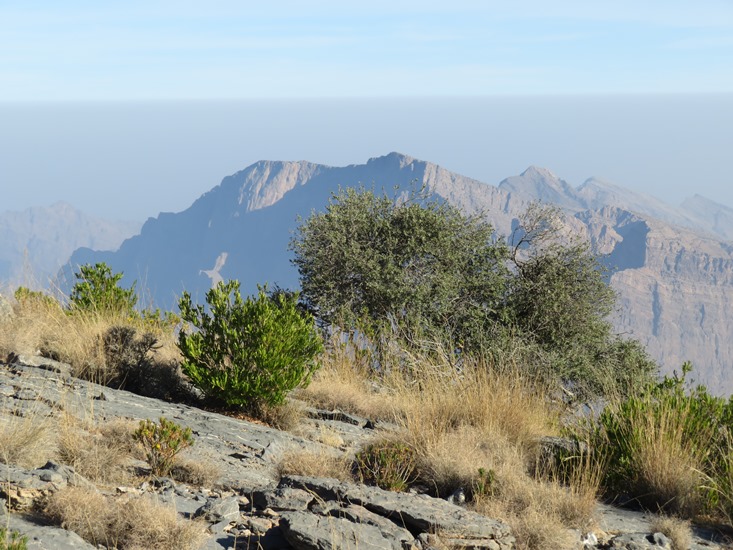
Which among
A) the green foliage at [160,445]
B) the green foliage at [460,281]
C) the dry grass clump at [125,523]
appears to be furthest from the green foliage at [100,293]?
the dry grass clump at [125,523]

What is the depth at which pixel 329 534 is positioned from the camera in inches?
196

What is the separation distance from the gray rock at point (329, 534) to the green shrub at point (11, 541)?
5.38ft

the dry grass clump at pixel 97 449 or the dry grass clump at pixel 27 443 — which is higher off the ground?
the dry grass clump at pixel 27 443

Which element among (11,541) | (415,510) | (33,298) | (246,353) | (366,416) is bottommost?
(366,416)

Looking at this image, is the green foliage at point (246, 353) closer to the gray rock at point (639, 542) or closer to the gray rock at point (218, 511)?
the gray rock at point (218, 511)

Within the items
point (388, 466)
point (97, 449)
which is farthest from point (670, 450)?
point (97, 449)

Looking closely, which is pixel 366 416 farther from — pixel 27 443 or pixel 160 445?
pixel 27 443

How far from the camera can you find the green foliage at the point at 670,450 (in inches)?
255

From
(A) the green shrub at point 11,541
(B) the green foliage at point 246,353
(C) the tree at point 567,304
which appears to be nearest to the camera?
(A) the green shrub at point 11,541

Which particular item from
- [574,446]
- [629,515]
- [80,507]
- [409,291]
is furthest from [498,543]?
[409,291]

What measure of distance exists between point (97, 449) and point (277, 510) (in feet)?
5.16

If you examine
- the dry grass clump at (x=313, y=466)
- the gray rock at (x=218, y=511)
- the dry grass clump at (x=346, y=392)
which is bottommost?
the dry grass clump at (x=346, y=392)

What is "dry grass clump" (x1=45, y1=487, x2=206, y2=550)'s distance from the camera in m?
4.61

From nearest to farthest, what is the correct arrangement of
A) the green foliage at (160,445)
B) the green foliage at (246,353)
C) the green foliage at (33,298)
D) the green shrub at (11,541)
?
the green shrub at (11,541) → the green foliage at (160,445) → the green foliage at (246,353) → the green foliage at (33,298)
